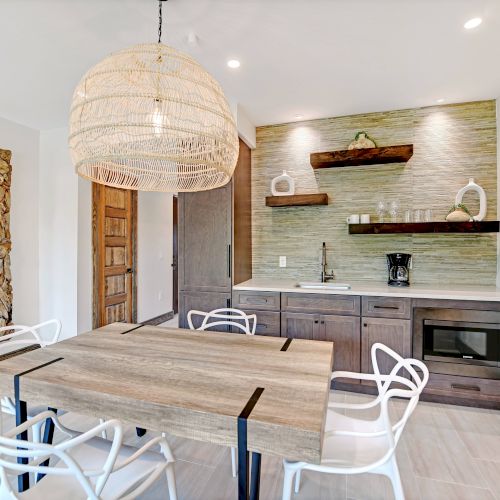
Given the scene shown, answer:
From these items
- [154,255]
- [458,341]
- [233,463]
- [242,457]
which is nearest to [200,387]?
[242,457]

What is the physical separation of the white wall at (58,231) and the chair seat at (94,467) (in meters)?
2.84

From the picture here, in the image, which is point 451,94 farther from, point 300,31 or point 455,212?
point 300,31

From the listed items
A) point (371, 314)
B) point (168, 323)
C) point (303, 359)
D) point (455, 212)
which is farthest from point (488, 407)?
point (168, 323)

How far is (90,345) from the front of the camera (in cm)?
177

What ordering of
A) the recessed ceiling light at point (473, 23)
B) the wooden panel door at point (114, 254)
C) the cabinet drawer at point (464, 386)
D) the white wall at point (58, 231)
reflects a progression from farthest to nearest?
the wooden panel door at point (114, 254) < the white wall at point (58, 231) < the cabinet drawer at point (464, 386) < the recessed ceiling light at point (473, 23)

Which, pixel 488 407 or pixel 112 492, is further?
pixel 488 407

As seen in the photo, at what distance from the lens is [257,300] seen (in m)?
3.02

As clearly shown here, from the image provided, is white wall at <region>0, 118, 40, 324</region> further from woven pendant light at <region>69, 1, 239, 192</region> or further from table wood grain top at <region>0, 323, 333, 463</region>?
woven pendant light at <region>69, 1, 239, 192</region>

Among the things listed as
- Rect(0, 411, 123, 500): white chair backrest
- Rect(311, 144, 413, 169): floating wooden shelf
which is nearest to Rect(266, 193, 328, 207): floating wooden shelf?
Rect(311, 144, 413, 169): floating wooden shelf

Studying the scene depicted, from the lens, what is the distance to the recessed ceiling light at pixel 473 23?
1.93m

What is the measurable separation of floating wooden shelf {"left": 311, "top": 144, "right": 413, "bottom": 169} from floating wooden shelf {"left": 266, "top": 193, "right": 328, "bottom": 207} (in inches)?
13.1

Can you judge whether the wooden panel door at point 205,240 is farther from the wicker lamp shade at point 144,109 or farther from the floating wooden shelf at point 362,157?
the wicker lamp shade at point 144,109

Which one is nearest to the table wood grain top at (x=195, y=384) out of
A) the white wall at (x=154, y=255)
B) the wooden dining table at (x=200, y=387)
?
the wooden dining table at (x=200, y=387)

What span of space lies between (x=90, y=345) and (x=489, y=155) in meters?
3.69
